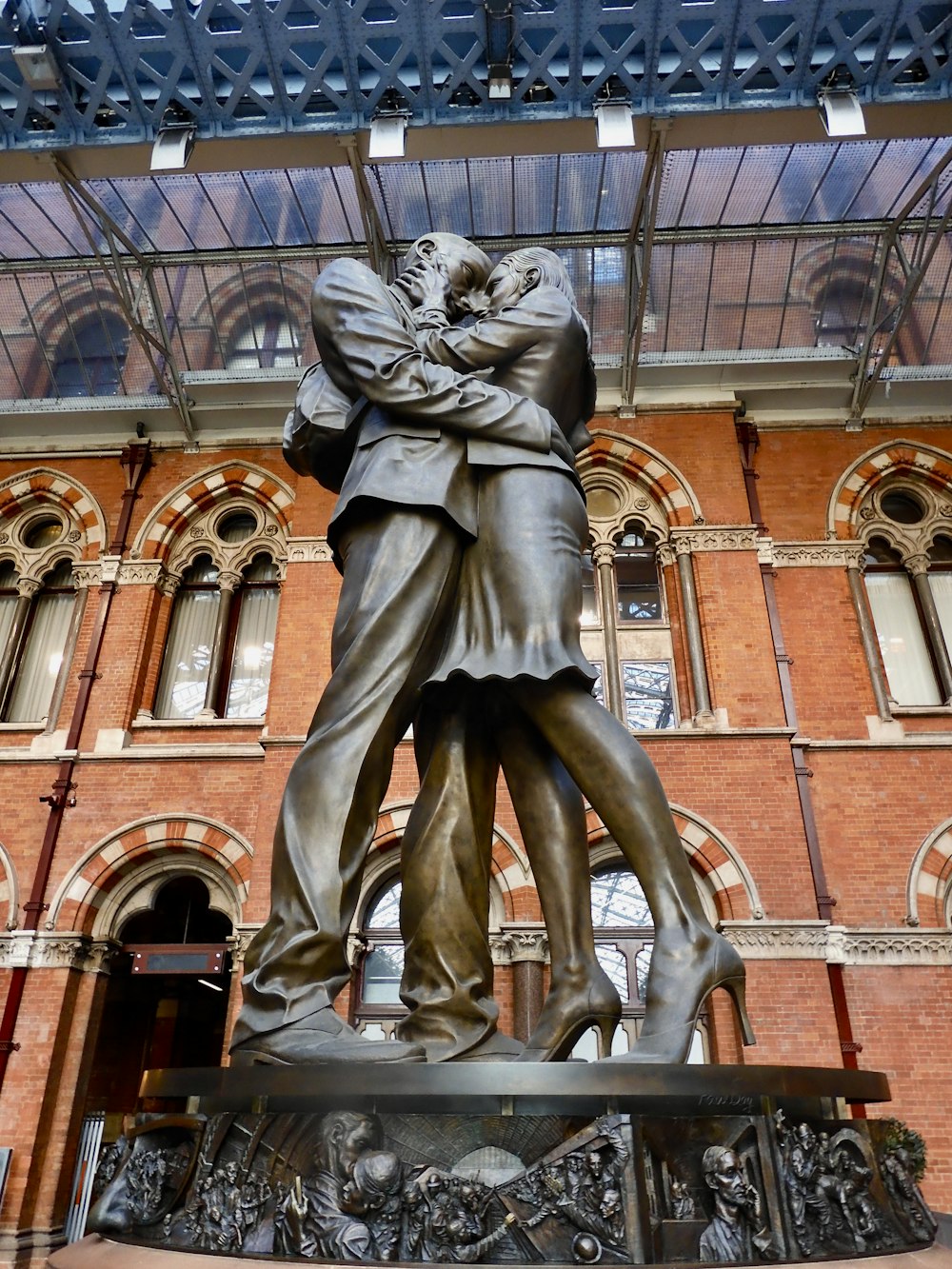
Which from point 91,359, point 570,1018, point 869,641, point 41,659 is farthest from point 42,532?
point 570,1018

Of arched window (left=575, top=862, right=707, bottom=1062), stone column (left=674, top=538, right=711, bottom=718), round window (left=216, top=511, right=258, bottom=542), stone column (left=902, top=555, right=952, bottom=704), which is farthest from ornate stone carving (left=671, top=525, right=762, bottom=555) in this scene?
round window (left=216, top=511, right=258, bottom=542)

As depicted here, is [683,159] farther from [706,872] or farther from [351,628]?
[351,628]

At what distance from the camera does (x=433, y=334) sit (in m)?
2.59

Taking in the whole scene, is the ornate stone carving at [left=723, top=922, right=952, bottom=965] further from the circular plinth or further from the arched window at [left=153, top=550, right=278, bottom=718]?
the circular plinth

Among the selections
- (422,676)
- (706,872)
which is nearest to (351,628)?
(422,676)

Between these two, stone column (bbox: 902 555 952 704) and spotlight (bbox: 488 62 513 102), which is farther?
stone column (bbox: 902 555 952 704)

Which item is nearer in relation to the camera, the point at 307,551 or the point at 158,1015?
the point at 307,551

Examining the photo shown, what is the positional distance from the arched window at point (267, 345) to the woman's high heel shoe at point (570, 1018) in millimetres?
11408

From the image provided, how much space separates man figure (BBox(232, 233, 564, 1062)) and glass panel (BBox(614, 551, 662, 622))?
348 inches

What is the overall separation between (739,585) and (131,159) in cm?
761

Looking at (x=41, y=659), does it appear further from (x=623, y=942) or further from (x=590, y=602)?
(x=623, y=942)

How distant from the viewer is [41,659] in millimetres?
12148

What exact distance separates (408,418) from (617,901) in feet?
26.6

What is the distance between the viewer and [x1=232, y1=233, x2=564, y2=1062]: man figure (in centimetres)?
189
